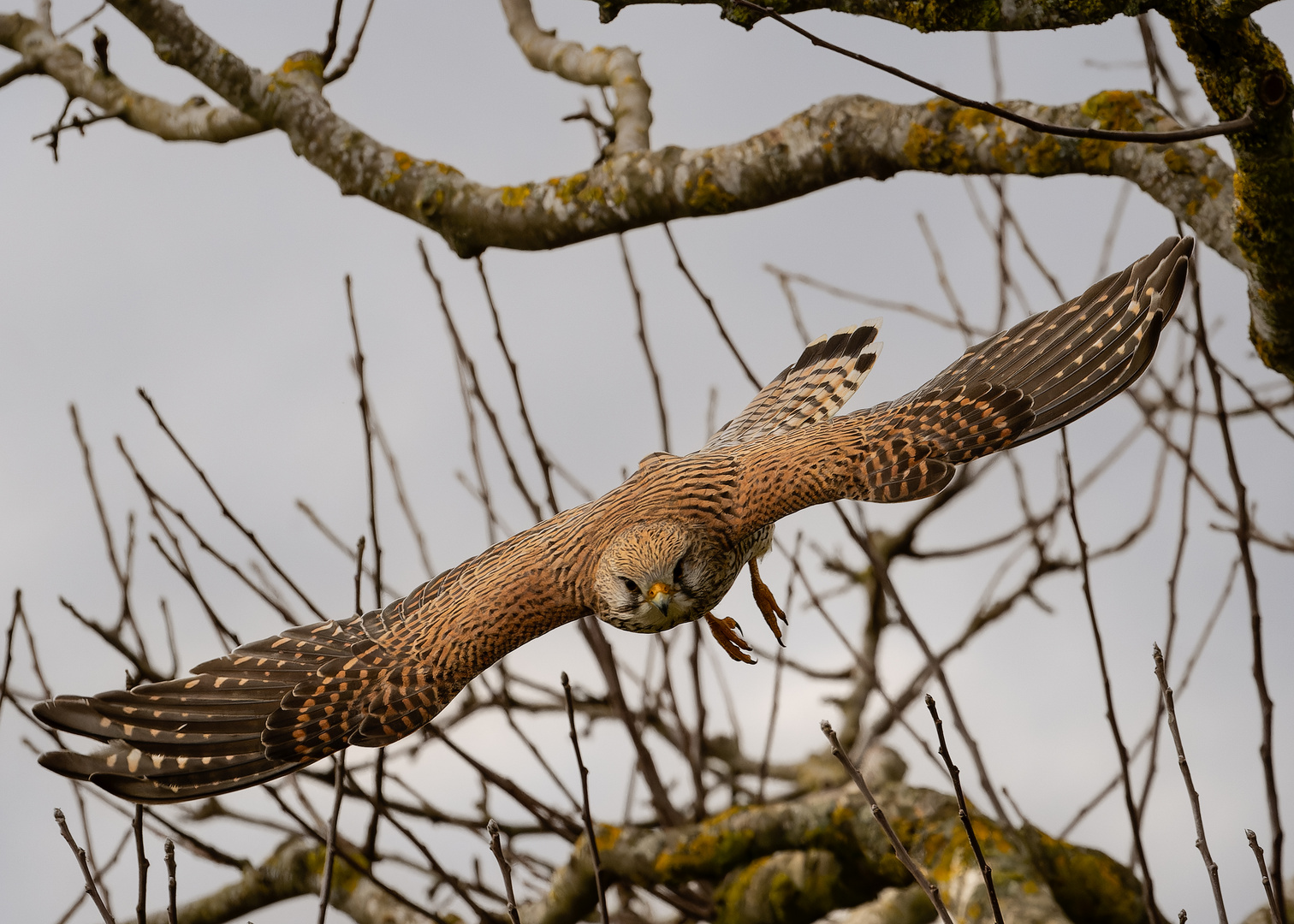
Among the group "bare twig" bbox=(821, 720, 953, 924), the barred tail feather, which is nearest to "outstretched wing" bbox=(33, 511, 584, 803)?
the barred tail feather

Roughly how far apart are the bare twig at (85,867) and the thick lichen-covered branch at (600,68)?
2957mm

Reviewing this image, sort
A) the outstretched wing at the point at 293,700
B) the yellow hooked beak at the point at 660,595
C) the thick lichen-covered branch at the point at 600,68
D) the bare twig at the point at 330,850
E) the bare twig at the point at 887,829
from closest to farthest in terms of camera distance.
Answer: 1. the bare twig at the point at 887,829
2. the bare twig at the point at 330,850
3. the outstretched wing at the point at 293,700
4. the yellow hooked beak at the point at 660,595
5. the thick lichen-covered branch at the point at 600,68

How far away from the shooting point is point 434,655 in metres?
3.17

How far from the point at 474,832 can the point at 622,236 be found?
2428 mm

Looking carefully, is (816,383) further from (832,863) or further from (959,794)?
(959,794)

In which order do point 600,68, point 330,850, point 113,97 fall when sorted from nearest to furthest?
1. point 330,850
2. point 600,68
3. point 113,97

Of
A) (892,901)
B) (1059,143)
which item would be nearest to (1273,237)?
(1059,143)

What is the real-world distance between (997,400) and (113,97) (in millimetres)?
4280

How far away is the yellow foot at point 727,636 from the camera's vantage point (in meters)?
3.59

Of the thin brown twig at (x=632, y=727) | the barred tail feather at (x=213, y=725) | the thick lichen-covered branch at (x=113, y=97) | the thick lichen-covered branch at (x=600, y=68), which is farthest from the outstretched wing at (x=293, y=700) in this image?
the thick lichen-covered branch at (x=113, y=97)

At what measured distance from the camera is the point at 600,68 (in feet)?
16.4

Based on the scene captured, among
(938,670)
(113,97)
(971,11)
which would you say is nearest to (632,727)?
(938,670)

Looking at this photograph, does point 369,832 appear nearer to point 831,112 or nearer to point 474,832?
point 474,832

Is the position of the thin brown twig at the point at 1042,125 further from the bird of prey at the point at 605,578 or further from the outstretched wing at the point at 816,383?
the outstretched wing at the point at 816,383
